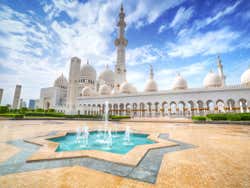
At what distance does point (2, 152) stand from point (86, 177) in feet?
11.7

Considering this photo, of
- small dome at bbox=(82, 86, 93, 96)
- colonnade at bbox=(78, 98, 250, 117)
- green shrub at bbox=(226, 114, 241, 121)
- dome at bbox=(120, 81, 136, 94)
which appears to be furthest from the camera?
small dome at bbox=(82, 86, 93, 96)

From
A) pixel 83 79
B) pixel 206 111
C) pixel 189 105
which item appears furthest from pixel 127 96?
pixel 83 79

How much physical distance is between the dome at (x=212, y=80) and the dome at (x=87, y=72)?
115 feet

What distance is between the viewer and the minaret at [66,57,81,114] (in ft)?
136

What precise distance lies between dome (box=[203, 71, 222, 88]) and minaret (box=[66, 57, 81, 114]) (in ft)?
121

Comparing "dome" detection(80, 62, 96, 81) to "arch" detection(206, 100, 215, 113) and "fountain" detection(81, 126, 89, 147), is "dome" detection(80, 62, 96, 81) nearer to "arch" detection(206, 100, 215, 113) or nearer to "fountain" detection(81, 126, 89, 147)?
"arch" detection(206, 100, 215, 113)

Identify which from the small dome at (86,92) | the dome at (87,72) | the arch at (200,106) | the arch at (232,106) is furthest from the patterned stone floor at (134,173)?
the dome at (87,72)

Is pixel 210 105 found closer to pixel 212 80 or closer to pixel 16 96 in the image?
pixel 212 80

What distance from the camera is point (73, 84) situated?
139 ft

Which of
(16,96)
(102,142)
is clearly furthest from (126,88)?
(16,96)

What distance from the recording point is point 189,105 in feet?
92.9

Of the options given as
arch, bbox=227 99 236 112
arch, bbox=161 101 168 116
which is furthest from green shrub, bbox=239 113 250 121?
arch, bbox=161 101 168 116

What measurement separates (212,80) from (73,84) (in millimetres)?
38545

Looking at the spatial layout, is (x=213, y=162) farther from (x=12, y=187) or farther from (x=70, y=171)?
(x=12, y=187)
